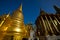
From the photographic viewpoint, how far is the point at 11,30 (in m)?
6.84

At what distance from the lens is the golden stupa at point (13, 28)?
6.68 m

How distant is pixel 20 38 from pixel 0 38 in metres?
1.30

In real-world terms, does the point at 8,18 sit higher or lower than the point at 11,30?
higher

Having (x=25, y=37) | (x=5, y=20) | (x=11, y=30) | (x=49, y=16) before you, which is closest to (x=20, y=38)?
(x=25, y=37)

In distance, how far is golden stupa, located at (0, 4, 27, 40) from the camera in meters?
6.68

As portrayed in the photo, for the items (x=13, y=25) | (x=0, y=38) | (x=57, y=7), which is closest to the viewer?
(x=0, y=38)

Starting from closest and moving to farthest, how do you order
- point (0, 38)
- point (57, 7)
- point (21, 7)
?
1. point (0, 38)
2. point (21, 7)
3. point (57, 7)

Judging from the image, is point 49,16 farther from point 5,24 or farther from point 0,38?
point 0,38

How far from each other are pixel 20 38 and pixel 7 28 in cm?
117

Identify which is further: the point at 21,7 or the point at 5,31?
the point at 21,7

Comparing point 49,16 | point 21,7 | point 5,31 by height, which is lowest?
point 5,31

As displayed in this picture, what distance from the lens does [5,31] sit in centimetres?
684

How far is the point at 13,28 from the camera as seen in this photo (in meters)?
6.98

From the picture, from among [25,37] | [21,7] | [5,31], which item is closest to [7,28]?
[5,31]
